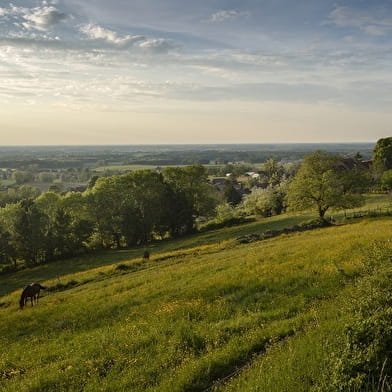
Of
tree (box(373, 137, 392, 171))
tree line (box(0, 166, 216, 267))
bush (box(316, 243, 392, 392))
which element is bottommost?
tree line (box(0, 166, 216, 267))

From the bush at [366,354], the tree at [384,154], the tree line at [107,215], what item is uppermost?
Result: the tree at [384,154]

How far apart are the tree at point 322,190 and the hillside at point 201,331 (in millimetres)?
30575

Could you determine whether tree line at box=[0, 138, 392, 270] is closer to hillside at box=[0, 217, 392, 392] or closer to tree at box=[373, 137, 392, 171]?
tree at box=[373, 137, 392, 171]

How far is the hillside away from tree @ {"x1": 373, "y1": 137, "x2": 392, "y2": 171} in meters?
84.1

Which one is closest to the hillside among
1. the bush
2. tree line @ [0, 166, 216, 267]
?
the bush

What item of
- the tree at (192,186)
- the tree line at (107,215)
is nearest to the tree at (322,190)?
the tree at (192,186)

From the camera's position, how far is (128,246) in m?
70.4

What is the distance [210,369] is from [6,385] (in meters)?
7.04

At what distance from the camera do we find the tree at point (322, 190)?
178 ft

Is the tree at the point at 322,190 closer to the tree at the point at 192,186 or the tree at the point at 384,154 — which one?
the tree at the point at 192,186

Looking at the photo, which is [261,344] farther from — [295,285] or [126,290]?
[126,290]

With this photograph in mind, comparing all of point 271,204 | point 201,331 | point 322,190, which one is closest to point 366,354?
point 201,331

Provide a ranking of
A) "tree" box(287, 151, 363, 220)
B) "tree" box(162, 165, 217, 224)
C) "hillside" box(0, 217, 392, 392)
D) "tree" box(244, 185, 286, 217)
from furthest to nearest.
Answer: "tree" box(244, 185, 286, 217) → "tree" box(162, 165, 217, 224) → "tree" box(287, 151, 363, 220) → "hillside" box(0, 217, 392, 392)

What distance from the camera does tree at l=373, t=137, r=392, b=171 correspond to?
98.1m
